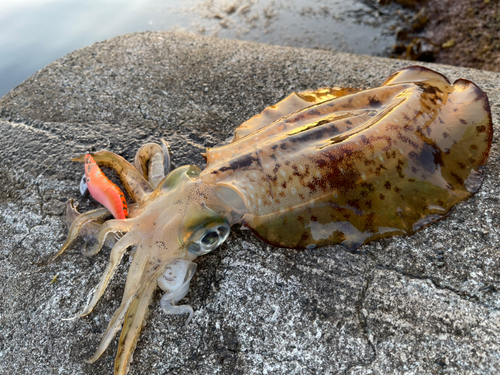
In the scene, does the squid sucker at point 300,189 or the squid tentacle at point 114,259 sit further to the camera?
the squid sucker at point 300,189

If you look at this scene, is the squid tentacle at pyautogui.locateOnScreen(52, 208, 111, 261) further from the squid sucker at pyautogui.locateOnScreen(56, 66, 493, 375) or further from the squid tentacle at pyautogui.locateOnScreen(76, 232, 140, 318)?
the squid tentacle at pyautogui.locateOnScreen(76, 232, 140, 318)

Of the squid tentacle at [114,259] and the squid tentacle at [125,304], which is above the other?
the squid tentacle at [114,259]

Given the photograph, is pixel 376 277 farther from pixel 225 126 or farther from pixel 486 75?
pixel 486 75

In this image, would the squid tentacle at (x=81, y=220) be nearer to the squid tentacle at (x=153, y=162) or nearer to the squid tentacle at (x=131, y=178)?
the squid tentacle at (x=131, y=178)

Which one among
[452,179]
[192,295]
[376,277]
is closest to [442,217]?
[452,179]

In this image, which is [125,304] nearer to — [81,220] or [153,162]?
[81,220]

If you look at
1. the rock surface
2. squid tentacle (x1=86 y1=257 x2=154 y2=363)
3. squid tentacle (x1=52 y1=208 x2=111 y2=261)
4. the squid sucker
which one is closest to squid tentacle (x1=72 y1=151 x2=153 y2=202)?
the squid sucker

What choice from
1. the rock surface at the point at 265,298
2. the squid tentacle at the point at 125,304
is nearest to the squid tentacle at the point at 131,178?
the rock surface at the point at 265,298

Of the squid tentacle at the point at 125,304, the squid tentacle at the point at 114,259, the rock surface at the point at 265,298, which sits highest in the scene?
the squid tentacle at the point at 114,259
